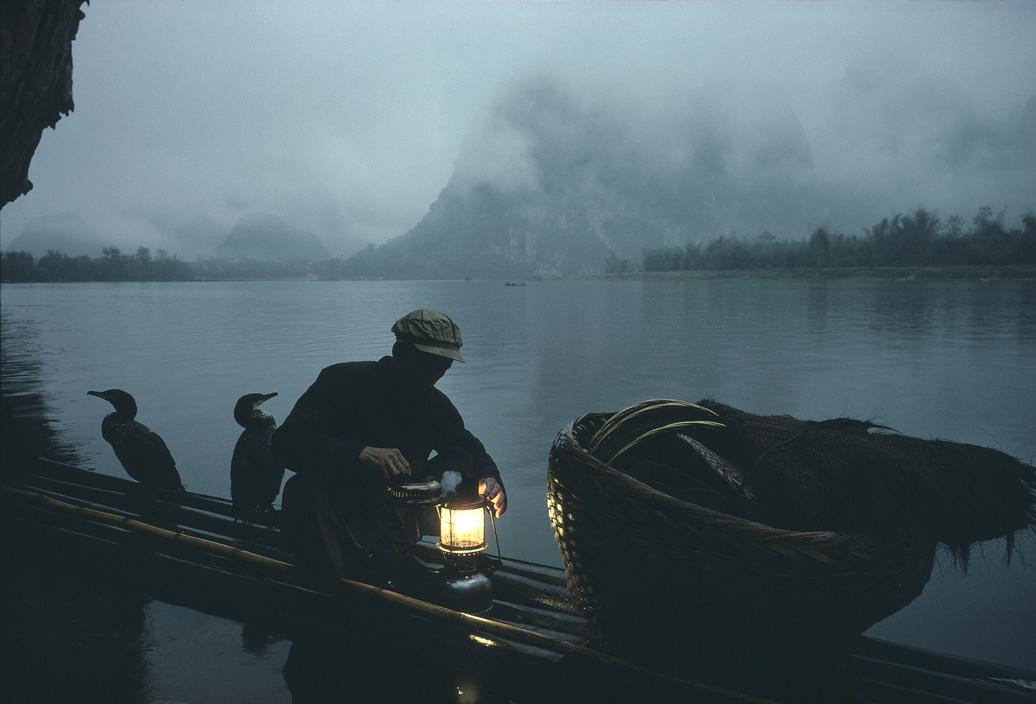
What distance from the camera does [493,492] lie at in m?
3.77

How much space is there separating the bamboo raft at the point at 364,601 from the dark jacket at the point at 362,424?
0.72m

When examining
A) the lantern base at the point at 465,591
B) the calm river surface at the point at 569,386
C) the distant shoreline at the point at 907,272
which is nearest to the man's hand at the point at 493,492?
the lantern base at the point at 465,591

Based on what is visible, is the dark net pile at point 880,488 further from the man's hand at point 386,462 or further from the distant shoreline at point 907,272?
the distant shoreline at point 907,272

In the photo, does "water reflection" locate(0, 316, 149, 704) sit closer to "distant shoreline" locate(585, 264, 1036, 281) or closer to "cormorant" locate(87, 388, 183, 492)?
"cormorant" locate(87, 388, 183, 492)

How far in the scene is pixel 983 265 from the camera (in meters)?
136

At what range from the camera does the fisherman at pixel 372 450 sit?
3.58 metres

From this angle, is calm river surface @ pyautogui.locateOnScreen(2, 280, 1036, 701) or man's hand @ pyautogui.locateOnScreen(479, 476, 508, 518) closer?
man's hand @ pyautogui.locateOnScreen(479, 476, 508, 518)

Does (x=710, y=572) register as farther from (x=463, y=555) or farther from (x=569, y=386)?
(x=569, y=386)

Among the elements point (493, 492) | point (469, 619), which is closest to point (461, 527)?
point (493, 492)

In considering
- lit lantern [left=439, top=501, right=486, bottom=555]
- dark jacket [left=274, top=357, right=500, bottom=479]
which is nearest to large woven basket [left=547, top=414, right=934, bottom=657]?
lit lantern [left=439, top=501, right=486, bottom=555]

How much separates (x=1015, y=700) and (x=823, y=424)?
4.51 ft

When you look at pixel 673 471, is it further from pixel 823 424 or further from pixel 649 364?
pixel 649 364

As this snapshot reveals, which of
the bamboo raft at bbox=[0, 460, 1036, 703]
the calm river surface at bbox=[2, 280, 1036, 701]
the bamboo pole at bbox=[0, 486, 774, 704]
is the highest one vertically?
the bamboo pole at bbox=[0, 486, 774, 704]

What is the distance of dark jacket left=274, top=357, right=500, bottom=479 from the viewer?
3.61 meters
